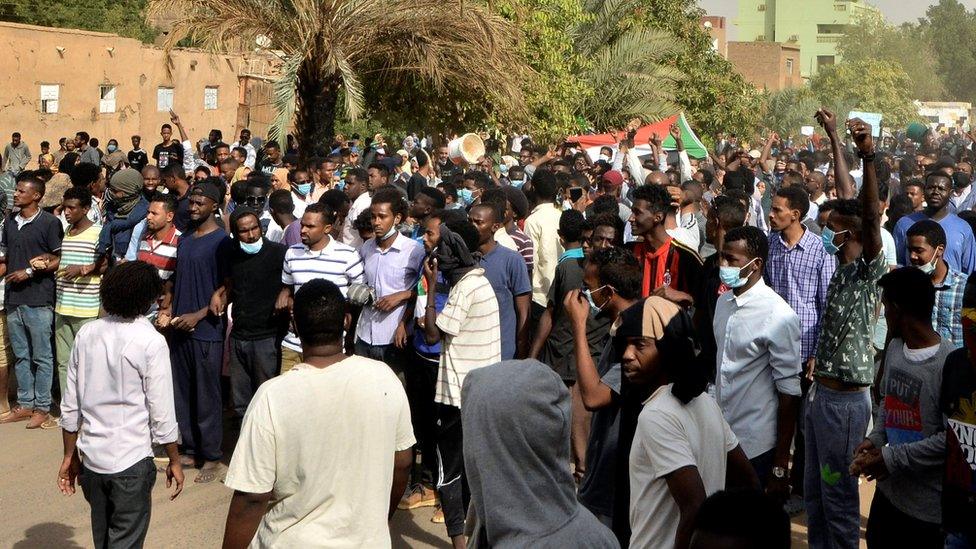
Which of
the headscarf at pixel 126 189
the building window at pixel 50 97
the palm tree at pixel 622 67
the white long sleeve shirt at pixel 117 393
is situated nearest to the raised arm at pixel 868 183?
the white long sleeve shirt at pixel 117 393

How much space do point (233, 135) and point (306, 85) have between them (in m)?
20.2

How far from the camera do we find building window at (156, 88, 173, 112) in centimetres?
3073

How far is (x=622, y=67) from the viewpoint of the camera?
24641 mm

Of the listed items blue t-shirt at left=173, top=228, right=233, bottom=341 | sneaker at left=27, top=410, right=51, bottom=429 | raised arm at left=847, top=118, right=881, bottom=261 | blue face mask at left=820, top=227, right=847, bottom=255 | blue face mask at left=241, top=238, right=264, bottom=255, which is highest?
raised arm at left=847, top=118, right=881, bottom=261

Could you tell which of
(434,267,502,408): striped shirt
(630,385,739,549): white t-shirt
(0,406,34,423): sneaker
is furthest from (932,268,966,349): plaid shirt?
(0,406,34,423): sneaker

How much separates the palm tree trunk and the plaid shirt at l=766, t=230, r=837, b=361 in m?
8.45

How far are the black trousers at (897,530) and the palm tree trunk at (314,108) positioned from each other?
1033 cm

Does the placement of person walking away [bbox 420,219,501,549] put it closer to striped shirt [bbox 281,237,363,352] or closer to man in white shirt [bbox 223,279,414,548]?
striped shirt [bbox 281,237,363,352]

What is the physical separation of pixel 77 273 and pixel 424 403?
136 inches

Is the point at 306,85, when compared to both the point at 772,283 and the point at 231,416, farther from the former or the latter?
the point at 772,283

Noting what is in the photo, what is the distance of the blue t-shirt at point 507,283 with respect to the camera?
7.14m

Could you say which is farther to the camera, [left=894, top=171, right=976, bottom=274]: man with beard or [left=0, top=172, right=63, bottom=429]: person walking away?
[left=0, top=172, right=63, bottom=429]: person walking away

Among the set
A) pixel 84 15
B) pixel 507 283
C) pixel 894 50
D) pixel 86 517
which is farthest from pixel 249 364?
pixel 894 50

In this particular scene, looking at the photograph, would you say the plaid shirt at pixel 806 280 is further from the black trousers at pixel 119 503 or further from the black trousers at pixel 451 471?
the black trousers at pixel 119 503
